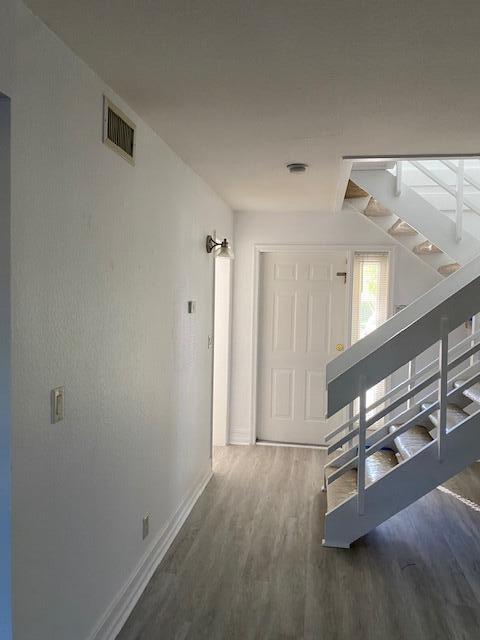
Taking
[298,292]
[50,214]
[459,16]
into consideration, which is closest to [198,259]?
[298,292]

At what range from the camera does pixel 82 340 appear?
6.31 ft

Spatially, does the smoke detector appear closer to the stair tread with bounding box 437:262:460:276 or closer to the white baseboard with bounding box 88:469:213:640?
the stair tread with bounding box 437:262:460:276

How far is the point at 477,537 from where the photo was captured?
129 inches

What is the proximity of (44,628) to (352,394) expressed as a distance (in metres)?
1.79

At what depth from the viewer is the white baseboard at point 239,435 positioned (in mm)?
5242

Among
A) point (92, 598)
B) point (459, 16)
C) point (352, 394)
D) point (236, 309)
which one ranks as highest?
point (459, 16)

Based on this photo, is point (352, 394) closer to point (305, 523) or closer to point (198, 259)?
point (305, 523)

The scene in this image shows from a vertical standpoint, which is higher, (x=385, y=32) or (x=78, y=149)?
(x=385, y=32)

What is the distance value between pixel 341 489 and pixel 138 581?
1.51 meters

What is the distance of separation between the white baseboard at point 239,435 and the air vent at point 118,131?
3.41m

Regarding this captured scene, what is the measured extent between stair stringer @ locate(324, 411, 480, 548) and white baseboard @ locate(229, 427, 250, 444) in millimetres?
2187

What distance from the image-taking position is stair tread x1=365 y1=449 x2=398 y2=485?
3.46 m

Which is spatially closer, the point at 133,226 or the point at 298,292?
the point at 133,226

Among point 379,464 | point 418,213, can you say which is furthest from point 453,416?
point 418,213
